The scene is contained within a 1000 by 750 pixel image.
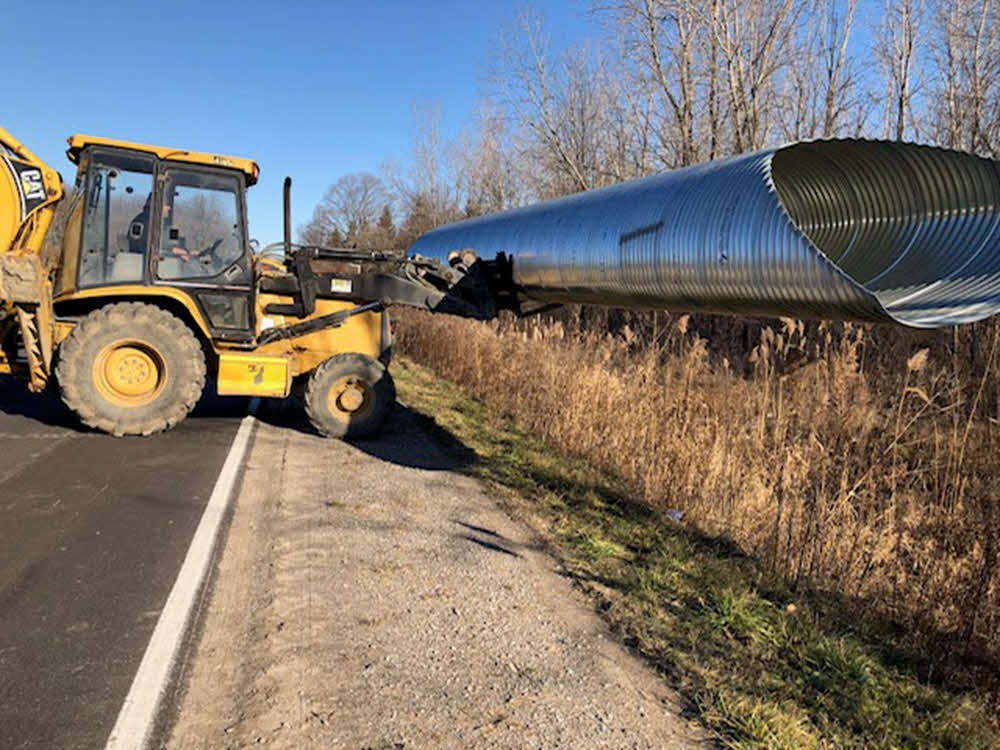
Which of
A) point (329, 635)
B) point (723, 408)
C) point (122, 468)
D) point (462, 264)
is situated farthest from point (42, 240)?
point (723, 408)

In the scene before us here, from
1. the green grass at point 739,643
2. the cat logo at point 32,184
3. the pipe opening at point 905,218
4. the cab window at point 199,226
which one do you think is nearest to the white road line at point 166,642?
the green grass at point 739,643

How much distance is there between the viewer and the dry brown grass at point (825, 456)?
412 cm

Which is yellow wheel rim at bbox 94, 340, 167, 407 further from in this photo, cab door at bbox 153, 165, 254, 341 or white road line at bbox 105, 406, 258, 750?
white road line at bbox 105, 406, 258, 750

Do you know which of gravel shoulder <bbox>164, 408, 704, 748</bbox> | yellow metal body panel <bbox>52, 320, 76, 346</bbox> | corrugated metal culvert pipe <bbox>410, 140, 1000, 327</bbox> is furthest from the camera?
yellow metal body panel <bbox>52, 320, 76, 346</bbox>

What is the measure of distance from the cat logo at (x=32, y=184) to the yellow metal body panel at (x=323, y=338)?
2.51 meters

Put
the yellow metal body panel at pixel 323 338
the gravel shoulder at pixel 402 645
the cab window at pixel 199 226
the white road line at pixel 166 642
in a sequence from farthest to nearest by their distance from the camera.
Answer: the yellow metal body panel at pixel 323 338 → the cab window at pixel 199 226 → the gravel shoulder at pixel 402 645 → the white road line at pixel 166 642

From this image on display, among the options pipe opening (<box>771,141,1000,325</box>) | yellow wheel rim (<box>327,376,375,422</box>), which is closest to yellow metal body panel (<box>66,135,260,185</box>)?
yellow wheel rim (<box>327,376,375,422</box>)

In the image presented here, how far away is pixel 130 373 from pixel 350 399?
2151 mm

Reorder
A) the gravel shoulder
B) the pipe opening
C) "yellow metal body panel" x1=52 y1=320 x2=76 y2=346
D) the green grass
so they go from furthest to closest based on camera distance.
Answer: "yellow metal body panel" x1=52 y1=320 x2=76 y2=346, the pipe opening, the green grass, the gravel shoulder

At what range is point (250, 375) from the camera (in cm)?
702

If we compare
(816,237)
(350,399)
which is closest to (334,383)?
(350,399)

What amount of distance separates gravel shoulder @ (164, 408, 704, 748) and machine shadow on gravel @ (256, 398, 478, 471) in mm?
1453

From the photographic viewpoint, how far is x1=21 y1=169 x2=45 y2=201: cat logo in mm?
7223

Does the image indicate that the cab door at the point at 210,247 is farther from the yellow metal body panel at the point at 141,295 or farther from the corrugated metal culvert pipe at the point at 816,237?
the corrugated metal culvert pipe at the point at 816,237
